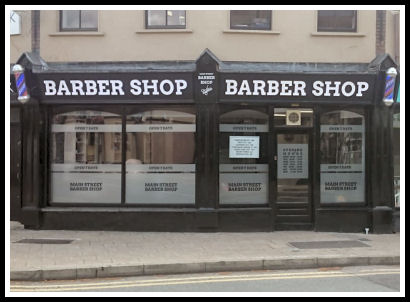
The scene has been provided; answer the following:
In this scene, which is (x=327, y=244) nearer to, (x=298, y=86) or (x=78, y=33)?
(x=298, y=86)

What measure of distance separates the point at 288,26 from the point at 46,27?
5402 millimetres

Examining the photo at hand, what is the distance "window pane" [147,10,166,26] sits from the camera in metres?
10.8

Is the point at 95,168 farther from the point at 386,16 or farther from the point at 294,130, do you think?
the point at 386,16

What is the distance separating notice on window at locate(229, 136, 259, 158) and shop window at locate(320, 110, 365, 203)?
5.08 ft

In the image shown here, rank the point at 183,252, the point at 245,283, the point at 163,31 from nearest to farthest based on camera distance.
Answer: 1. the point at 245,283
2. the point at 183,252
3. the point at 163,31

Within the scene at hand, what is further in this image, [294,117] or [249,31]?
[294,117]

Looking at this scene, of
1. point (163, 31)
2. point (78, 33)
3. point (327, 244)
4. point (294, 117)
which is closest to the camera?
point (327, 244)

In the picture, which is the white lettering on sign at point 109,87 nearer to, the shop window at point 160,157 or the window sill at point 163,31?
the shop window at point 160,157

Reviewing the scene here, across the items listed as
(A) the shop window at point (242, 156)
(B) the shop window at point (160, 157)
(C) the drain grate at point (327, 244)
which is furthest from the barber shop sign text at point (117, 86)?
(C) the drain grate at point (327, 244)

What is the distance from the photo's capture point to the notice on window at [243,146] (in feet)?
35.4

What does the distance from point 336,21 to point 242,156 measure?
3.74 m

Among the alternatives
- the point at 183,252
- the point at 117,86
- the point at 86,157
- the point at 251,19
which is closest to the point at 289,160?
the point at 251,19

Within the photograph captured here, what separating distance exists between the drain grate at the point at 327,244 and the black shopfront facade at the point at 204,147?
1.25 meters

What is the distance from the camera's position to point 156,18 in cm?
1085
